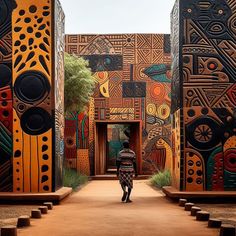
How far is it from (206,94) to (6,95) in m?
4.77

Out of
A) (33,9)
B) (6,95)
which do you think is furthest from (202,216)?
(33,9)

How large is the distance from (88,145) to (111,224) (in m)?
12.8

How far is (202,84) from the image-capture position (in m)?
11.6

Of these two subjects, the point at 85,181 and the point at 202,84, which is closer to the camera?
the point at 202,84

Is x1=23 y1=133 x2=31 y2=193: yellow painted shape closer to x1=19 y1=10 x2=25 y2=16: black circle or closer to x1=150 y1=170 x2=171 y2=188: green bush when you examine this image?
x1=19 y1=10 x2=25 y2=16: black circle

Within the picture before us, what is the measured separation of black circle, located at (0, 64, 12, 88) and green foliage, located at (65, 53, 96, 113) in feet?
22.2

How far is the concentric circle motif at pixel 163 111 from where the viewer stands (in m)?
20.6

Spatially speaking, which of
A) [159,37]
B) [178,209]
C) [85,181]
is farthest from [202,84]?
[159,37]

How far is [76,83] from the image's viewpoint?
59.9ft

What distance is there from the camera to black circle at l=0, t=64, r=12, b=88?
37.4 ft

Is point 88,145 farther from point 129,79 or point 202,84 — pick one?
point 202,84

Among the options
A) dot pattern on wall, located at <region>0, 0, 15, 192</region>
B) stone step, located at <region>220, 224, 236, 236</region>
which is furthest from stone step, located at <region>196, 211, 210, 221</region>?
dot pattern on wall, located at <region>0, 0, 15, 192</region>

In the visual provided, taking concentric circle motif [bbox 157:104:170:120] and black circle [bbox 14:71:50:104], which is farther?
concentric circle motif [bbox 157:104:170:120]

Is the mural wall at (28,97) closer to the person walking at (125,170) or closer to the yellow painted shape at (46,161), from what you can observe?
the yellow painted shape at (46,161)
